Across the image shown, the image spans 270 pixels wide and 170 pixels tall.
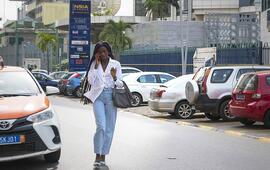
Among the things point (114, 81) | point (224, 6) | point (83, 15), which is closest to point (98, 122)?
point (114, 81)

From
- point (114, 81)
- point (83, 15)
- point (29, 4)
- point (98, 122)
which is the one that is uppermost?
point (29, 4)

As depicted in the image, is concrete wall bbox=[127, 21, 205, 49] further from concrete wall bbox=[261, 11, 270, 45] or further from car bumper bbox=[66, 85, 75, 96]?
car bumper bbox=[66, 85, 75, 96]

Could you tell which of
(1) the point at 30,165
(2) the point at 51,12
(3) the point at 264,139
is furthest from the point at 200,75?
(2) the point at 51,12

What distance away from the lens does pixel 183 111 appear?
17.9 m

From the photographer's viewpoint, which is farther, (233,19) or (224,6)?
(224,6)

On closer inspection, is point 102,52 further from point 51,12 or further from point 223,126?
point 51,12

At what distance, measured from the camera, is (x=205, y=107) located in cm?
1611

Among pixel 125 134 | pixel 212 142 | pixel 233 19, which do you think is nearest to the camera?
pixel 212 142

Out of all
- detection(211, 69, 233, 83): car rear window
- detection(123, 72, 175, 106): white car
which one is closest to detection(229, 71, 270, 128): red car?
detection(211, 69, 233, 83): car rear window

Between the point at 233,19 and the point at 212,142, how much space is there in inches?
1997

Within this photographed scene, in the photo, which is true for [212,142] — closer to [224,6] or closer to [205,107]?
[205,107]

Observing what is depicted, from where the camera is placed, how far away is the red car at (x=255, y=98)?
13758mm

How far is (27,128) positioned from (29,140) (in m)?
0.17

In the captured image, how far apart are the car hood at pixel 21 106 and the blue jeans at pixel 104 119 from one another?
78 centimetres
